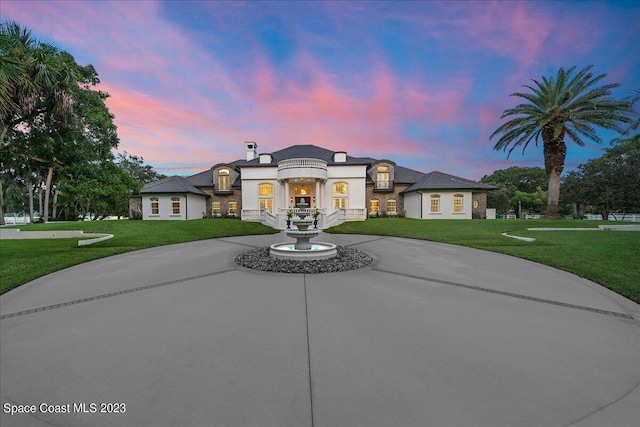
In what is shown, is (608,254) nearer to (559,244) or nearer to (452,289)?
(559,244)

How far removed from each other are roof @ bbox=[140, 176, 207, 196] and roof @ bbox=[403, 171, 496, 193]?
25323 millimetres

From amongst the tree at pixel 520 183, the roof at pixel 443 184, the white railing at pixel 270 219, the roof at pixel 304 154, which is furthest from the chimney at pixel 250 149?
the tree at pixel 520 183

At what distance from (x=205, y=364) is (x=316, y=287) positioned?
3356 millimetres

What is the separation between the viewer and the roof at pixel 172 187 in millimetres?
28827

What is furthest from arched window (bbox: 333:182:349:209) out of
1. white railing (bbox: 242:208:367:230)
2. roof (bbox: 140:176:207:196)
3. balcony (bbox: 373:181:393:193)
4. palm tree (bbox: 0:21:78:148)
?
palm tree (bbox: 0:21:78:148)

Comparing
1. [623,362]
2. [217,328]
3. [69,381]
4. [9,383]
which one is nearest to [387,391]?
[217,328]

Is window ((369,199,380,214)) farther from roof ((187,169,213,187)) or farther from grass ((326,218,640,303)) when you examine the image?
roof ((187,169,213,187))

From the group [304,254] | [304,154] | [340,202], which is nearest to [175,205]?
[304,154]

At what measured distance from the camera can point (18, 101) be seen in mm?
11086

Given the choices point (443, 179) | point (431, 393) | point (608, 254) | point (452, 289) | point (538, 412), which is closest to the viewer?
point (538, 412)

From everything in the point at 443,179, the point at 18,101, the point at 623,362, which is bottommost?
the point at 623,362

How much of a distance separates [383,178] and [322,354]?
29152mm

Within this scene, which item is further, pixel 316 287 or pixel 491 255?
pixel 491 255

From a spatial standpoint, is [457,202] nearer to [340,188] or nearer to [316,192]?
[340,188]
